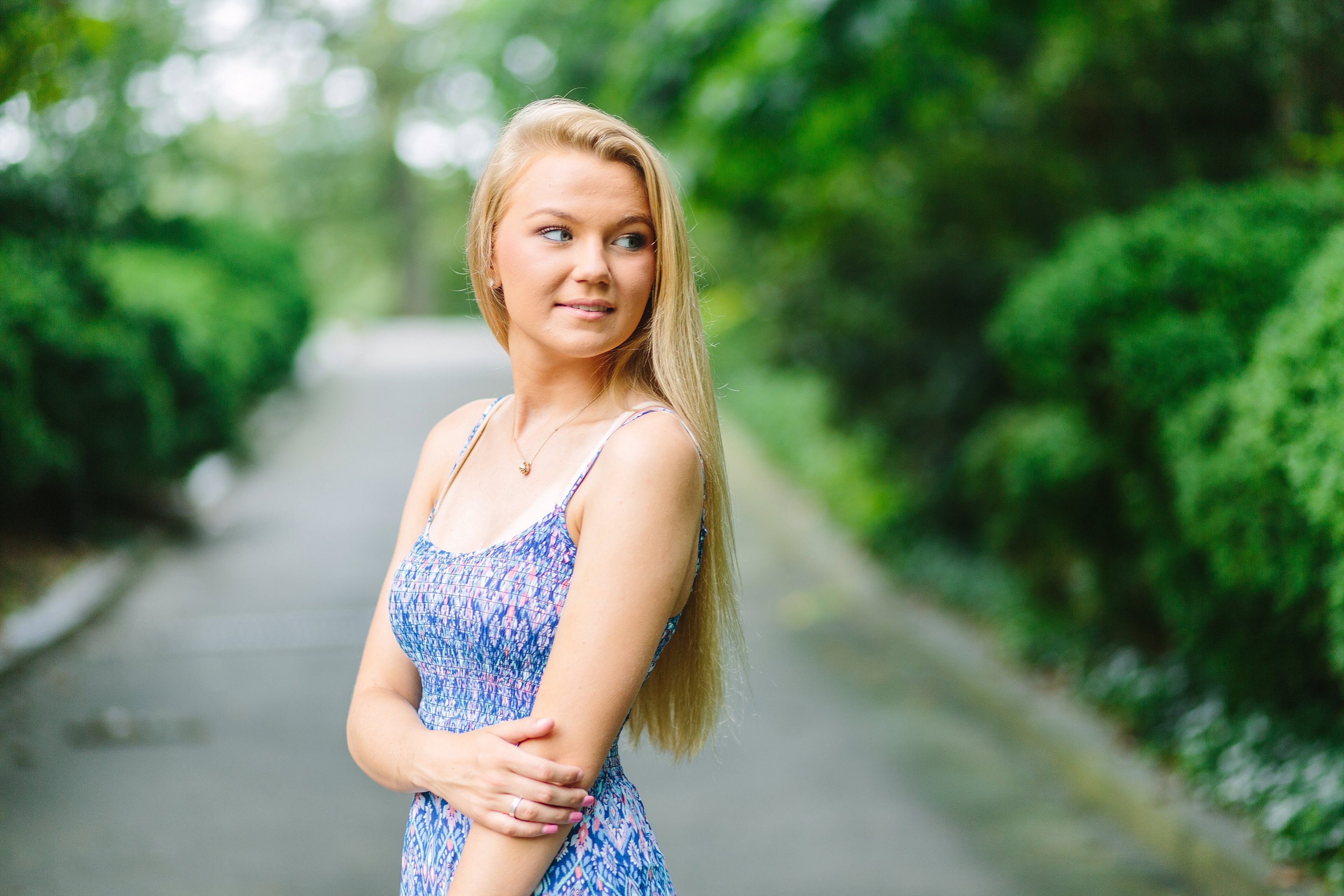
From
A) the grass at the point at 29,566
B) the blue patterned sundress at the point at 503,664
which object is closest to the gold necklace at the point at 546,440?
the blue patterned sundress at the point at 503,664

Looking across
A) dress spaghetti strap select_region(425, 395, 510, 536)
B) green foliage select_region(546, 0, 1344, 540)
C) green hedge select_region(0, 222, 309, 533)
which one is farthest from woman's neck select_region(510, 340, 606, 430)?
green hedge select_region(0, 222, 309, 533)

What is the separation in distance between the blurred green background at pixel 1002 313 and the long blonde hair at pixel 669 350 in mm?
134

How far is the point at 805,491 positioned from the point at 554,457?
1104 centimetres

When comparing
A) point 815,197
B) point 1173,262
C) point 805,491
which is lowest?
point 1173,262

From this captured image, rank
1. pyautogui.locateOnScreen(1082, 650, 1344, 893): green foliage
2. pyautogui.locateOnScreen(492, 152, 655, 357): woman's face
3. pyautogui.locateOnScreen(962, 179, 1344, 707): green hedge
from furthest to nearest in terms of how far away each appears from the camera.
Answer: pyautogui.locateOnScreen(1082, 650, 1344, 893): green foliage → pyautogui.locateOnScreen(962, 179, 1344, 707): green hedge → pyautogui.locateOnScreen(492, 152, 655, 357): woman's face

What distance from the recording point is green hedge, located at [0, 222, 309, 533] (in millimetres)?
7648

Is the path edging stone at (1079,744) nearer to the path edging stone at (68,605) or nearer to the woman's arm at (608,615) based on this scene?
the woman's arm at (608,615)

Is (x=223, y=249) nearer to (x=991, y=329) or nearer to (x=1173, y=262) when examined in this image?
(x=991, y=329)

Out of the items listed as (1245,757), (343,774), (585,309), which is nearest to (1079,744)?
(1245,757)

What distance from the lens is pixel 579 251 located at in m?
1.70

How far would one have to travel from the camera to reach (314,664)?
746 cm

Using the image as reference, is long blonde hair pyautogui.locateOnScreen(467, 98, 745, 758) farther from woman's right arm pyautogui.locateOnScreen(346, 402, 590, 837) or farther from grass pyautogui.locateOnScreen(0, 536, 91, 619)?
grass pyautogui.locateOnScreen(0, 536, 91, 619)

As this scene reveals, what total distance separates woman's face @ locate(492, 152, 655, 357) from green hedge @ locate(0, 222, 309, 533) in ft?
21.0

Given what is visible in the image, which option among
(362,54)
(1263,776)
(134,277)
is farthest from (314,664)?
(362,54)
